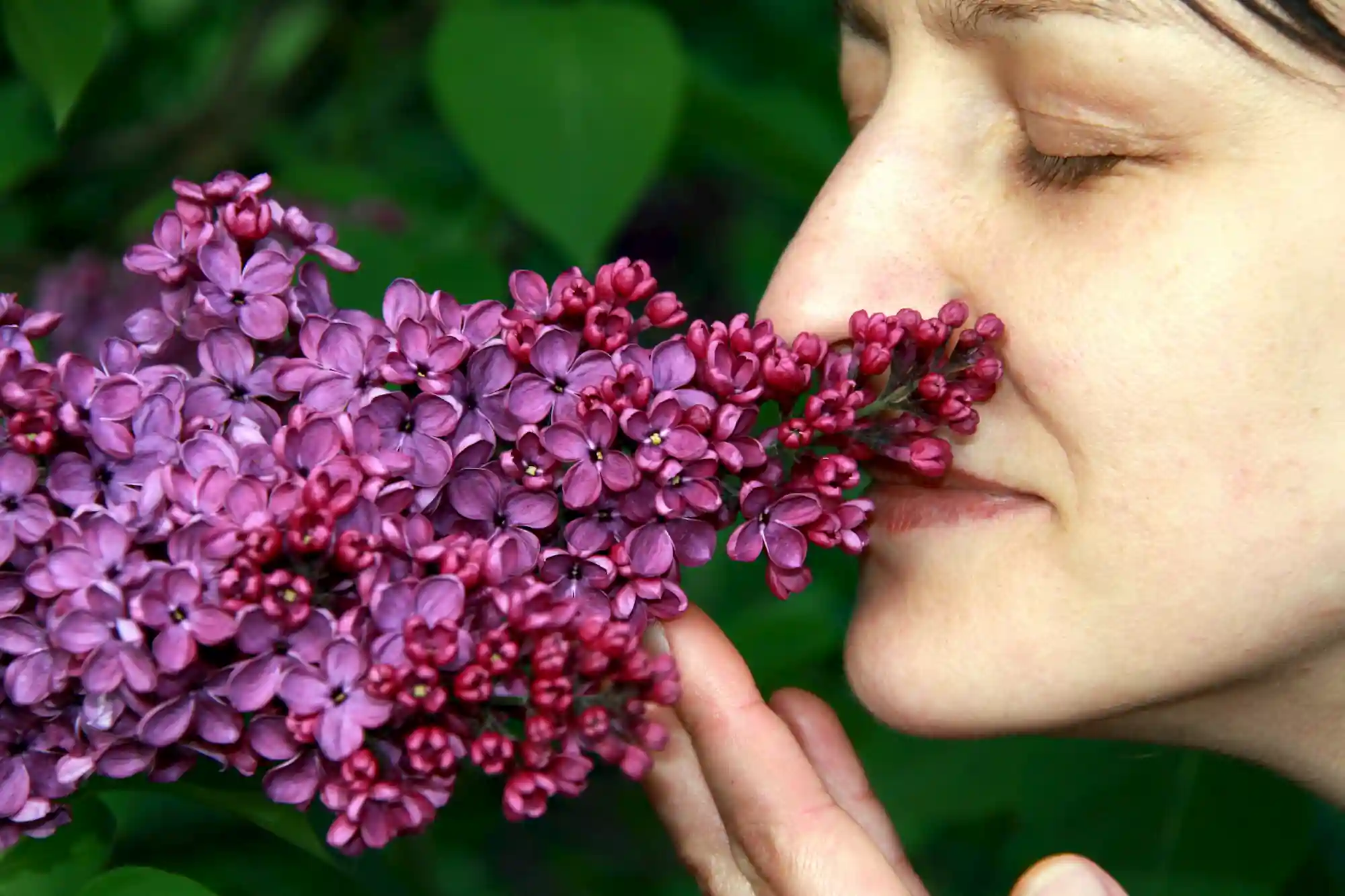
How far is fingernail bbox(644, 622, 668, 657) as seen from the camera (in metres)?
1.07

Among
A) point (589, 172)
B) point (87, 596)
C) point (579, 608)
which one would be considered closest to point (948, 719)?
point (579, 608)

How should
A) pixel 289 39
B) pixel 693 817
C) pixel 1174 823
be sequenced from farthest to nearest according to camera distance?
pixel 289 39 < pixel 1174 823 < pixel 693 817

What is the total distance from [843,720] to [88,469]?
1.15 meters

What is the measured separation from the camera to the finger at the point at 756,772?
1.08 meters

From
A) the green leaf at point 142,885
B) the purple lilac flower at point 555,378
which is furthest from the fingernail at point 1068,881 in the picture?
the green leaf at point 142,885

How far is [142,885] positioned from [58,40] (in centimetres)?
77

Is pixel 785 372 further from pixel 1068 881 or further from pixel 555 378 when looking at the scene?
pixel 1068 881

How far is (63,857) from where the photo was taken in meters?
1.03

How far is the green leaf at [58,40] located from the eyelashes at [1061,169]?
82 centimetres

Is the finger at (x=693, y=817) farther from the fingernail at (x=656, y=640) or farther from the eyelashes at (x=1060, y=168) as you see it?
the eyelashes at (x=1060, y=168)

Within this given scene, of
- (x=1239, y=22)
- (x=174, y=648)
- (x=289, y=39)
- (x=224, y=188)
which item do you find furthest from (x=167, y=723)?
(x=289, y=39)

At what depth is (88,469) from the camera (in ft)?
3.05

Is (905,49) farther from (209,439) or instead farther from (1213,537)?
(209,439)

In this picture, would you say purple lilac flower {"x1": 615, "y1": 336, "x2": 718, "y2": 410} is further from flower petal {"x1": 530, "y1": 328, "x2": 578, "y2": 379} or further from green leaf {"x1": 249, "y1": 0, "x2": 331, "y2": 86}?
green leaf {"x1": 249, "y1": 0, "x2": 331, "y2": 86}
